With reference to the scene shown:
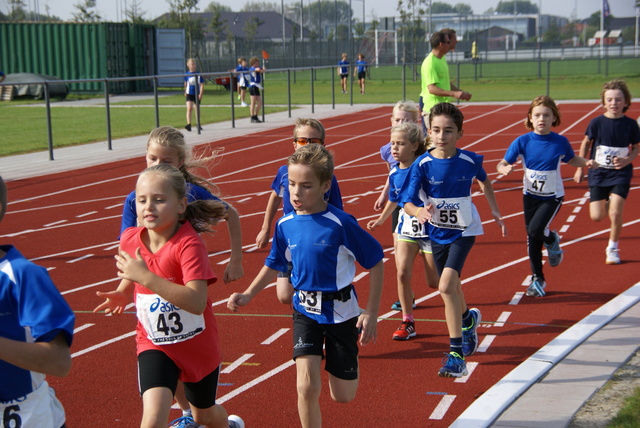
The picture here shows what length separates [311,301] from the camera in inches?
179

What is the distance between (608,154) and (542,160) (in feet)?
4.95

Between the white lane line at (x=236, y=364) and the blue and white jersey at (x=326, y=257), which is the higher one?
the blue and white jersey at (x=326, y=257)

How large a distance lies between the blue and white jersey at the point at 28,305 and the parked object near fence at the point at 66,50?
4145cm

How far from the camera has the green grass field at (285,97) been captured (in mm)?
23391

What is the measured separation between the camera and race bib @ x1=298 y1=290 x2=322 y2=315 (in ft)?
14.9

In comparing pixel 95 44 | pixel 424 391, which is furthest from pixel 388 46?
pixel 424 391

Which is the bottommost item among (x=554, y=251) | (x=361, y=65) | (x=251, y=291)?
(x=554, y=251)

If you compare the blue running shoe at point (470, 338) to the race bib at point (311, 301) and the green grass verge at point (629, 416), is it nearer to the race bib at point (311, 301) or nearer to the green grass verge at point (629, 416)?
the green grass verge at point (629, 416)

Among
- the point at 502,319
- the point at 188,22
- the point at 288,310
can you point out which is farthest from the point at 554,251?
the point at 188,22

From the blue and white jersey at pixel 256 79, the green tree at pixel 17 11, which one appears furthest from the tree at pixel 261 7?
the blue and white jersey at pixel 256 79

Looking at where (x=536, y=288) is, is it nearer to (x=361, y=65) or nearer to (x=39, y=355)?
(x=39, y=355)

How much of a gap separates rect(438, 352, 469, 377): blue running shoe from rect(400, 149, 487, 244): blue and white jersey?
2.80 feet

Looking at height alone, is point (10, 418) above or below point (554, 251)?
above

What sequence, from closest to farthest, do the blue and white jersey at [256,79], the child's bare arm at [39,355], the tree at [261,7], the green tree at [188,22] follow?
the child's bare arm at [39,355] → the blue and white jersey at [256,79] → the green tree at [188,22] → the tree at [261,7]
